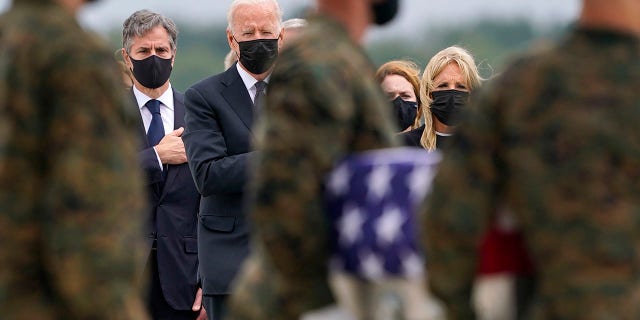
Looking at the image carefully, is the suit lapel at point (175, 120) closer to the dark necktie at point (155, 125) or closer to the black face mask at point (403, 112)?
the dark necktie at point (155, 125)

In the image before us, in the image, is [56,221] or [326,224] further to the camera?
[326,224]

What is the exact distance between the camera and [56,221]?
449 centimetres

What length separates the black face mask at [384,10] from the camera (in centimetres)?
527

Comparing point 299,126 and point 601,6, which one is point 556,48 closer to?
point 601,6

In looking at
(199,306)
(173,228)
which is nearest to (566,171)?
(173,228)

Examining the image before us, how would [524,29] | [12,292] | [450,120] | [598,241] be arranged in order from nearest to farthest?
[598,241] → [12,292] → [450,120] → [524,29]

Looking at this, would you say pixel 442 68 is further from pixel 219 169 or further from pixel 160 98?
pixel 160 98

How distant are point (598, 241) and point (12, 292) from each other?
1675mm

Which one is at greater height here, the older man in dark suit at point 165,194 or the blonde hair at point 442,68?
the blonde hair at point 442,68

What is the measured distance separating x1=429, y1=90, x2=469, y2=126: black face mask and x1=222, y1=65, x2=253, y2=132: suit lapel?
1.06 m

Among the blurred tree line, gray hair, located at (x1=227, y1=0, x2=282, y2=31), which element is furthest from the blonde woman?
the blurred tree line

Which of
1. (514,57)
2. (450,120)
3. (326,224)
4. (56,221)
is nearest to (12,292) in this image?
(56,221)

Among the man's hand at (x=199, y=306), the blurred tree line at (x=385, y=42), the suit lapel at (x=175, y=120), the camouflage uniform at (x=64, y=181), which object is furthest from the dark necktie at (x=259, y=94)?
the blurred tree line at (x=385, y=42)

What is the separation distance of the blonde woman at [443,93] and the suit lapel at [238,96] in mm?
914
